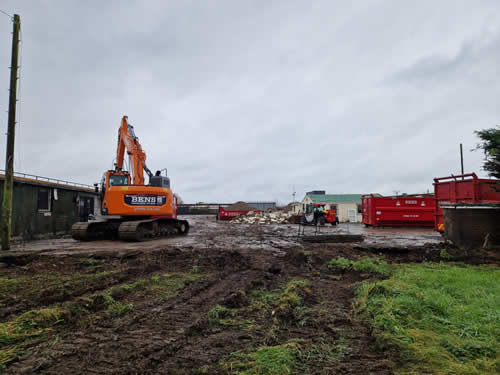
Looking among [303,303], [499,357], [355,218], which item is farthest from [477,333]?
[355,218]

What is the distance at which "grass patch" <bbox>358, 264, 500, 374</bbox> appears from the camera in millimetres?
2688

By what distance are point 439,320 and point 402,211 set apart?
2224 centimetres

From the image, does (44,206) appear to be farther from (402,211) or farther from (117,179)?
(402,211)

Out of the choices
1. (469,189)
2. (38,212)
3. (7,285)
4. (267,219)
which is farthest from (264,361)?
(267,219)

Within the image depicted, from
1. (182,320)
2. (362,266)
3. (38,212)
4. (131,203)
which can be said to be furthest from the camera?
(38,212)

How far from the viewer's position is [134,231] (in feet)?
42.3

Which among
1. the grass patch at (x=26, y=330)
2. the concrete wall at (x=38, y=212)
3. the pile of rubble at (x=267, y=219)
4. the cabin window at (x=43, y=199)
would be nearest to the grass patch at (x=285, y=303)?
the grass patch at (x=26, y=330)

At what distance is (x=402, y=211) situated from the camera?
23.7m

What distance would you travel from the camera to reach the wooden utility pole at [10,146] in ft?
36.9

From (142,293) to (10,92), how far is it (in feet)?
35.4

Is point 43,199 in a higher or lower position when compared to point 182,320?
higher

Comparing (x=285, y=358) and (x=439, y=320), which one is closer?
(x=285, y=358)

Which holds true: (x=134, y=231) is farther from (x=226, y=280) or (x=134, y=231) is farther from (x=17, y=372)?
(x=17, y=372)

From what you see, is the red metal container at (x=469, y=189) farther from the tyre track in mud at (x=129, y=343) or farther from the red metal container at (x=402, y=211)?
the red metal container at (x=402, y=211)
